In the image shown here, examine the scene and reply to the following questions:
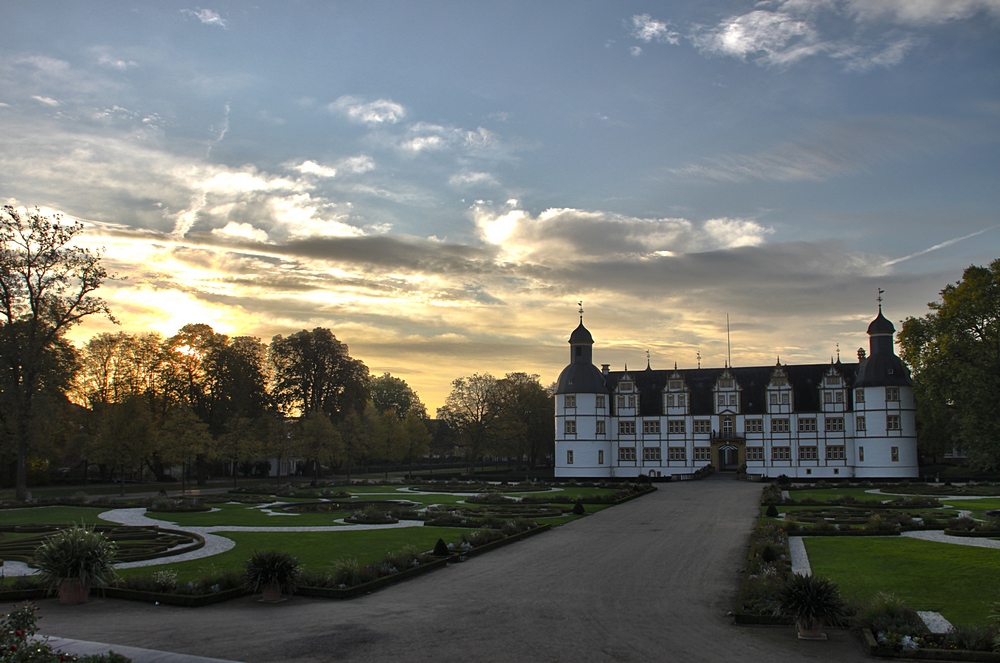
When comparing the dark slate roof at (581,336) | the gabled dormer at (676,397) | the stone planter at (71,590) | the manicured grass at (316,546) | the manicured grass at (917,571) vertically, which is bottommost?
the manicured grass at (316,546)

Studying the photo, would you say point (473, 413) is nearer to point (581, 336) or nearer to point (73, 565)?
point (581, 336)

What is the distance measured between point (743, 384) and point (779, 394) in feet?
11.8

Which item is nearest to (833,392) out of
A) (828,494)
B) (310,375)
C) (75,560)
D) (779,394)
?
(779,394)

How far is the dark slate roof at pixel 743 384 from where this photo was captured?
71.0m

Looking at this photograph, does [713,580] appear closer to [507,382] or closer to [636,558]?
[636,558]

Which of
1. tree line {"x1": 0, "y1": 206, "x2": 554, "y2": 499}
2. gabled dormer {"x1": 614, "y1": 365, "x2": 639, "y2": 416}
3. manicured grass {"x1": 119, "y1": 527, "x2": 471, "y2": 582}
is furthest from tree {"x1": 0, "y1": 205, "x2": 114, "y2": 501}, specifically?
gabled dormer {"x1": 614, "y1": 365, "x2": 639, "y2": 416}

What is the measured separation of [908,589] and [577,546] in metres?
10.3

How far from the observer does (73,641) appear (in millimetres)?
11805

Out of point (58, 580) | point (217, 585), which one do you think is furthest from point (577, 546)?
point (58, 580)

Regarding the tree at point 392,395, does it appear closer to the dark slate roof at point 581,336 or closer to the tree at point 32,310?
the dark slate roof at point 581,336

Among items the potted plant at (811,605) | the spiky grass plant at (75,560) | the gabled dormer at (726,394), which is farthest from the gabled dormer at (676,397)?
the spiky grass plant at (75,560)

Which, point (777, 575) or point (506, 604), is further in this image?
point (777, 575)

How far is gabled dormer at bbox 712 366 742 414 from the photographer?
73.2m

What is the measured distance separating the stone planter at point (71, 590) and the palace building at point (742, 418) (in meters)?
56.6
